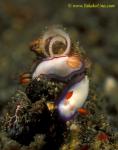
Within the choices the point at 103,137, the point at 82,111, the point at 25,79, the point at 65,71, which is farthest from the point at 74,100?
the point at 25,79

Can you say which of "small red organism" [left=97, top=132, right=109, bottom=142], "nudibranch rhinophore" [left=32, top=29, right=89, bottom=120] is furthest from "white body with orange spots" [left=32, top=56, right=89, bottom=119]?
"small red organism" [left=97, top=132, right=109, bottom=142]

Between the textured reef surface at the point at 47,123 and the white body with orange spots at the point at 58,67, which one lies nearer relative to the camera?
the textured reef surface at the point at 47,123

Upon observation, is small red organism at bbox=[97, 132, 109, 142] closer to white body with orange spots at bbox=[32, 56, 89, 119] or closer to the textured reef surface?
the textured reef surface

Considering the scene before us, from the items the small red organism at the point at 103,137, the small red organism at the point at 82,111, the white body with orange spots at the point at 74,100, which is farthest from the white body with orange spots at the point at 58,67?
the small red organism at the point at 103,137

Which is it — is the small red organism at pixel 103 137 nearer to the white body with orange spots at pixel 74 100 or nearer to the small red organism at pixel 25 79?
the white body with orange spots at pixel 74 100

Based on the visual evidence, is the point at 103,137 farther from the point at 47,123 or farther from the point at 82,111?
the point at 47,123

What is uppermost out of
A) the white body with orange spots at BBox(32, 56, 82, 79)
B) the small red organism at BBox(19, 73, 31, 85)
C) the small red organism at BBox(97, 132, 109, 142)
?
the white body with orange spots at BBox(32, 56, 82, 79)
